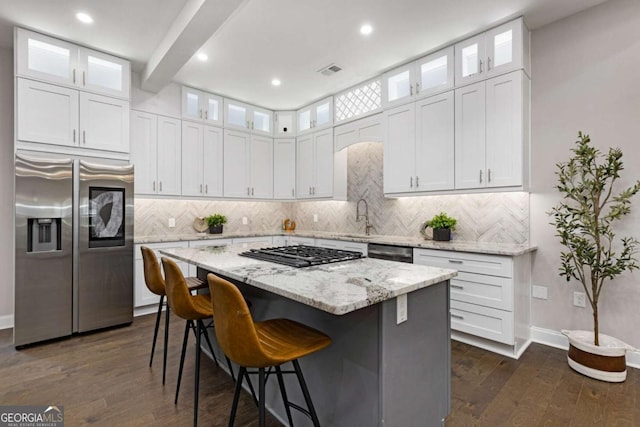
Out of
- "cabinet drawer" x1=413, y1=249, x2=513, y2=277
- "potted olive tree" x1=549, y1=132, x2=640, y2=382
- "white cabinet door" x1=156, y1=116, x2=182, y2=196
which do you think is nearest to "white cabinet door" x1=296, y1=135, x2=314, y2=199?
"white cabinet door" x1=156, y1=116, x2=182, y2=196

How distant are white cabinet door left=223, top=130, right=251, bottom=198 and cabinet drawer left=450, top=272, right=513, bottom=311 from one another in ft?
11.0

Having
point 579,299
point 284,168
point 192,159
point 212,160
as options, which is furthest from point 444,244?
point 192,159

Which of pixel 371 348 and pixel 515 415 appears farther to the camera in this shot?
pixel 515 415

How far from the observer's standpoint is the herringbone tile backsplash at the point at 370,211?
332cm

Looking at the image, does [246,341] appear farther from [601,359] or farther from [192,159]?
[192,159]

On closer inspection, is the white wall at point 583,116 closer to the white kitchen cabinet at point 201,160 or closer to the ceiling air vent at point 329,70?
the ceiling air vent at point 329,70

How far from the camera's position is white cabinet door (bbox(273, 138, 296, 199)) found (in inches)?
212

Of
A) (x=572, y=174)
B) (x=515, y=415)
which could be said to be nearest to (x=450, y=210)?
(x=572, y=174)

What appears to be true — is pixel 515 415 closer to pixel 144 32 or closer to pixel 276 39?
pixel 276 39

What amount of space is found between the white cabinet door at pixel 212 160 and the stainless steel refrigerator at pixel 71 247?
115cm

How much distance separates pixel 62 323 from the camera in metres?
3.13

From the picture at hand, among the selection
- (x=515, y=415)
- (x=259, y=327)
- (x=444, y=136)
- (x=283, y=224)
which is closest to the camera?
(x=259, y=327)

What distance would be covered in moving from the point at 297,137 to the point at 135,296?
3.35m

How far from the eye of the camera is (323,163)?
4898mm
